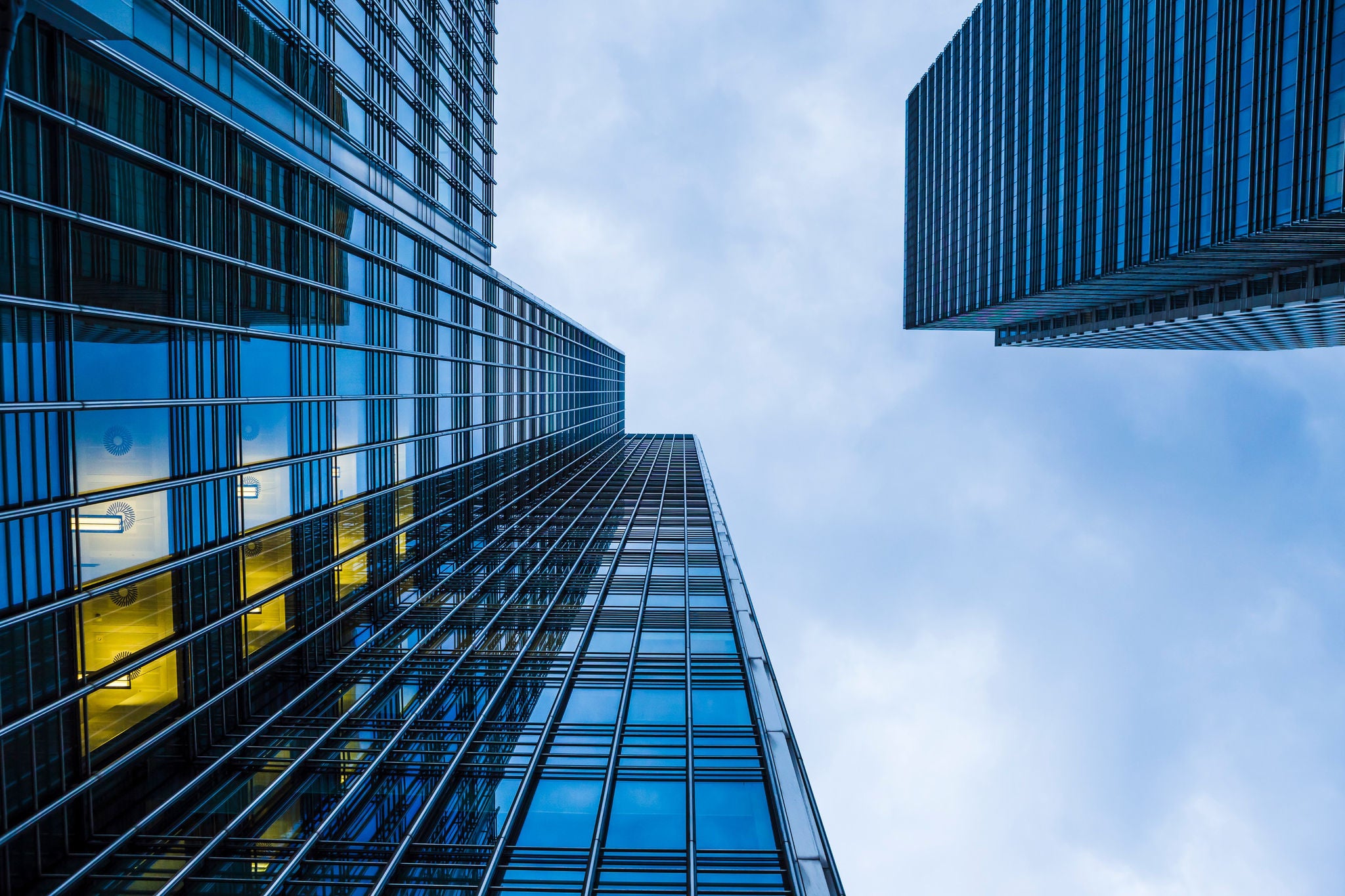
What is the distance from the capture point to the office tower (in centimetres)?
4231

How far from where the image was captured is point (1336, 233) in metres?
45.9

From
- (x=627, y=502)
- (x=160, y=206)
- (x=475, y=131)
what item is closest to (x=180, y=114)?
(x=160, y=206)

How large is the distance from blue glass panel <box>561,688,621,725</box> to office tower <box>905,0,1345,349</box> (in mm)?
50137

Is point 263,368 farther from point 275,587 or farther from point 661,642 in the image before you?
point 661,642

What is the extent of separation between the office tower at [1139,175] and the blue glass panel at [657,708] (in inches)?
1910


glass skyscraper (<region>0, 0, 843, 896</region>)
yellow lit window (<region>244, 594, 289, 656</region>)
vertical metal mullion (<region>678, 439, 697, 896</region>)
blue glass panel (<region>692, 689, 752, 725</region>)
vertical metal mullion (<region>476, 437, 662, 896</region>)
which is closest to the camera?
glass skyscraper (<region>0, 0, 843, 896</region>)

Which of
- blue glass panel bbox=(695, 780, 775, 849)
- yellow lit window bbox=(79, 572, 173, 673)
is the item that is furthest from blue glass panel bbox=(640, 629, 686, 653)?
yellow lit window bbox=(79, 572, 173, 673)

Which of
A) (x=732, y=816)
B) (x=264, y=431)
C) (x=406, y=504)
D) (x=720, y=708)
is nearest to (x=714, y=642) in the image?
(x=720, y=708)

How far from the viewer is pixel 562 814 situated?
1647 centimetres

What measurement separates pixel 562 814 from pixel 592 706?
4.77m

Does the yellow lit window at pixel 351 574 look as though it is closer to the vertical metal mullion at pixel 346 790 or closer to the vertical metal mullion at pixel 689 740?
the vertical metal mullion at pixel 346 790

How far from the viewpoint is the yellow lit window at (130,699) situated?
14297mm

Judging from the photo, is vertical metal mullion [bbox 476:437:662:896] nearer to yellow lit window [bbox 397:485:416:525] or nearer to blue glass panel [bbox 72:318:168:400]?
yellow lit window [bbox 397:485:416:525]

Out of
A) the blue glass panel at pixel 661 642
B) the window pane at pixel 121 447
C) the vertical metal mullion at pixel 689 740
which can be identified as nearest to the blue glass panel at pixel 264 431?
the window pane at pixel 121 447
